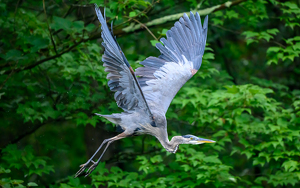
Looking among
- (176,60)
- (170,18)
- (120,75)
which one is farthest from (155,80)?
(170,18)

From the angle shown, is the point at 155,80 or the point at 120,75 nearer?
the point at 120,75

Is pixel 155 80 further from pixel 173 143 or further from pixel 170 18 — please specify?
pixel 170 18

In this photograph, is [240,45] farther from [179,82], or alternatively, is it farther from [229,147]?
[179,82]

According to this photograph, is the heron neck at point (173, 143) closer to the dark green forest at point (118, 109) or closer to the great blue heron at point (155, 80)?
the great blue heron at point (155, 80)

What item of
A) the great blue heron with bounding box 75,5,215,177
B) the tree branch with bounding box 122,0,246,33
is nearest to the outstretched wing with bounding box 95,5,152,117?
the great blue heron with bounding box 75,5,215,177

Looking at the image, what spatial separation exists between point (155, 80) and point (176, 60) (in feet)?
1.70

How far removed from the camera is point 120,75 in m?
3.95

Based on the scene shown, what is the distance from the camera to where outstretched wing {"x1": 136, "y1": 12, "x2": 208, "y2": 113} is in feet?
15.5

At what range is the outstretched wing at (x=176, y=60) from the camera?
4727mm

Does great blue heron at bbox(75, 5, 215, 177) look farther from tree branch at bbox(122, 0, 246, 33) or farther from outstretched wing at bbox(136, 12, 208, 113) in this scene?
tree branch at bbox(122, 0, 246, 33)

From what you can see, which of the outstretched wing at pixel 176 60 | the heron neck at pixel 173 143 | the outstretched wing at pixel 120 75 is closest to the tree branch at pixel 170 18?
the outstretched wing at pixel 176 60

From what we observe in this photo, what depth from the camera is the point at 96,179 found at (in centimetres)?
507

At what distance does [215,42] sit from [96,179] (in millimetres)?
4533

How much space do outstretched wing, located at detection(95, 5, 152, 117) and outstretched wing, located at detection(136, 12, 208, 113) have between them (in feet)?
1.81
